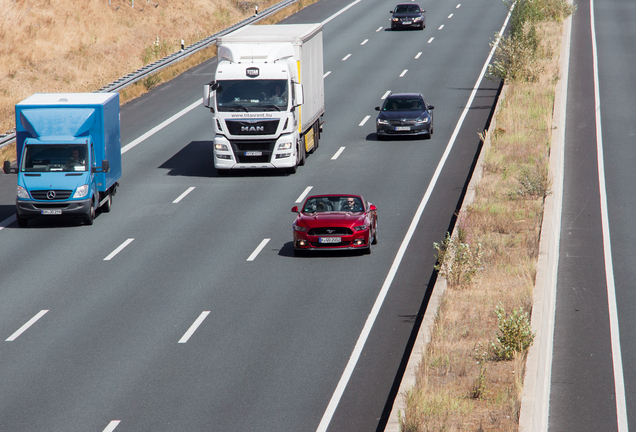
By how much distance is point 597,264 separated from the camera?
20344 mm

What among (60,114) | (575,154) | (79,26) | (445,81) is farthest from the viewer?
(79,26)

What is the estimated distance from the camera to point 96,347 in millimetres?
16000

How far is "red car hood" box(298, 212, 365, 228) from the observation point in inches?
858

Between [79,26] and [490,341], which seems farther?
[79,26]

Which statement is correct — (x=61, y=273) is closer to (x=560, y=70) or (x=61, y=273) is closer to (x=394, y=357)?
(x=394, y=357)

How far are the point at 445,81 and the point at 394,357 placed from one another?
3250cm

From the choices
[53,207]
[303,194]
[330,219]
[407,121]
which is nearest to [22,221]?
[53,207]

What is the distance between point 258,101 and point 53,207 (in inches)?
317

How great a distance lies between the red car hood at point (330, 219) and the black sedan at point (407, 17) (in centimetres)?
3922

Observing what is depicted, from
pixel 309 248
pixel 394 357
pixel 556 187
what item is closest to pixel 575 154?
pixel 556 187

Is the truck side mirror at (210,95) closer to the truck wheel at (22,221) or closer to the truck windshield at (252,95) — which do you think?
the truck windshield at (252,95)

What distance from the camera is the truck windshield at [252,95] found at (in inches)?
1196

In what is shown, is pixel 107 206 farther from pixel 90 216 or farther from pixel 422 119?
pixel 422 119

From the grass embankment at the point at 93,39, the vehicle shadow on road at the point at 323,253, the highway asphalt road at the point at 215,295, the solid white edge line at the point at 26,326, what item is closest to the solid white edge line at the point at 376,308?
the highway asphalt road at the point at 215,295
